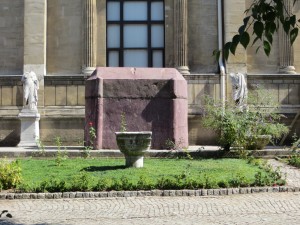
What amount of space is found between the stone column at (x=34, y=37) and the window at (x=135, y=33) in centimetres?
332

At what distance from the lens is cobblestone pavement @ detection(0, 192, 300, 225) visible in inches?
294

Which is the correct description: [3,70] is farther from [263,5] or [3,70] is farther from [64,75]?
[263,5]

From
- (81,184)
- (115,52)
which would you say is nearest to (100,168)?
(81,184)

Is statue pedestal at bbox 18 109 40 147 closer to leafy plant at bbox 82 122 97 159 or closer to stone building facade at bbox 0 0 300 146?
stone building facade at bbox 0 0 300 146

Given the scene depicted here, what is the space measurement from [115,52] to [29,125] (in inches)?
236

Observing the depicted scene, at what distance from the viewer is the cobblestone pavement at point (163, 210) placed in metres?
7.47

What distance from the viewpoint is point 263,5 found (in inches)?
131

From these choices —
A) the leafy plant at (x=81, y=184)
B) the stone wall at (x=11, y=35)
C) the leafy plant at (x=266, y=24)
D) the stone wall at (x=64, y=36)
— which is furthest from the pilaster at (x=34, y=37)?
the leafy plant at (x=266, y=24)

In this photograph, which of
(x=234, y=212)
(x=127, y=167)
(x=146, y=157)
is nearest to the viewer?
(x=234, y=212)

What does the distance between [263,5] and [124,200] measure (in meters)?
6.65

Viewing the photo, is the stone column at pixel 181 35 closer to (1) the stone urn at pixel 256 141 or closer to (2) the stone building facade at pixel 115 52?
(2) the stone building facade at pixel 115 52

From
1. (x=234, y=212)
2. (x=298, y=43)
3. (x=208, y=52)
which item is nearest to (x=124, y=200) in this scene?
(x=234, y=212)

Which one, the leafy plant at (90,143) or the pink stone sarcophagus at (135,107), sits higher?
the pink stone sarcophagus at (135,107)

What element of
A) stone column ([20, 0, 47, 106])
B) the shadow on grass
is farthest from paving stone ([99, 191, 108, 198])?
stone column ([20, 0, 47, 106])
